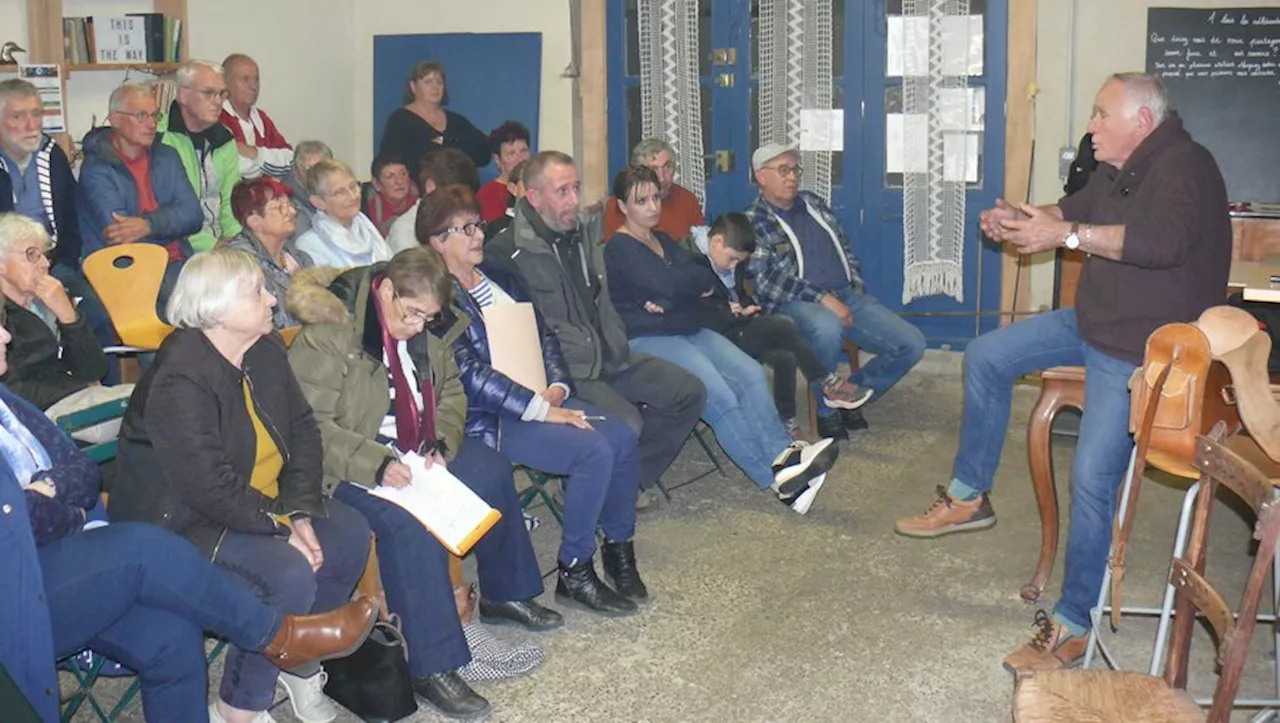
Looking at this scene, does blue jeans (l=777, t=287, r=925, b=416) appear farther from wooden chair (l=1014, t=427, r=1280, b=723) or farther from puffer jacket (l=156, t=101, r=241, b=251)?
wooden chair (l=1014, t=427, r=1280, b=723)

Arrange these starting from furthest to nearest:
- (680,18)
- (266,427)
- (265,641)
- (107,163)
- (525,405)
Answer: (680,18)
(107,163)
(525,405)
(266,427)
(265,641)

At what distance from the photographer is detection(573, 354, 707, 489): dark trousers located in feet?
15.9

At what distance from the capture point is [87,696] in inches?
127

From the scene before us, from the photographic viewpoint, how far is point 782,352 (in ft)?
18.6

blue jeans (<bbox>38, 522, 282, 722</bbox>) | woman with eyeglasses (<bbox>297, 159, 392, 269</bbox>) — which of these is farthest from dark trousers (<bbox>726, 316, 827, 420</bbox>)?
blue jeans (<bbox>38, 522, 282, 722</bbox>)

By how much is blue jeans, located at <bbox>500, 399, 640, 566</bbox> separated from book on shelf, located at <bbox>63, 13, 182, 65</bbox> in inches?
130

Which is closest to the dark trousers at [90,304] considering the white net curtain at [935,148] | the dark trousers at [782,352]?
the dark trousers at [782,352]

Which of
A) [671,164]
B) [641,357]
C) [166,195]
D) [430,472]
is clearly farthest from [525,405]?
[671,164]

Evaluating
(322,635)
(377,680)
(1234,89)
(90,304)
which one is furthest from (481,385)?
(1234,89)

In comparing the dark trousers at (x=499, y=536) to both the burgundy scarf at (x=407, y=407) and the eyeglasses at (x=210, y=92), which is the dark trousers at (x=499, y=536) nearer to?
the burgundy scarf at (x=407, y=407)

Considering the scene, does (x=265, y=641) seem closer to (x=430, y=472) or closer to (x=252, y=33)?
(x=430, y=472)

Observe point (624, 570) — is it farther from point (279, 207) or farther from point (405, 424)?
point (279, 207)

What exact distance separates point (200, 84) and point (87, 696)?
9.71ft

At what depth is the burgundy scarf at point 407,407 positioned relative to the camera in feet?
12.1
